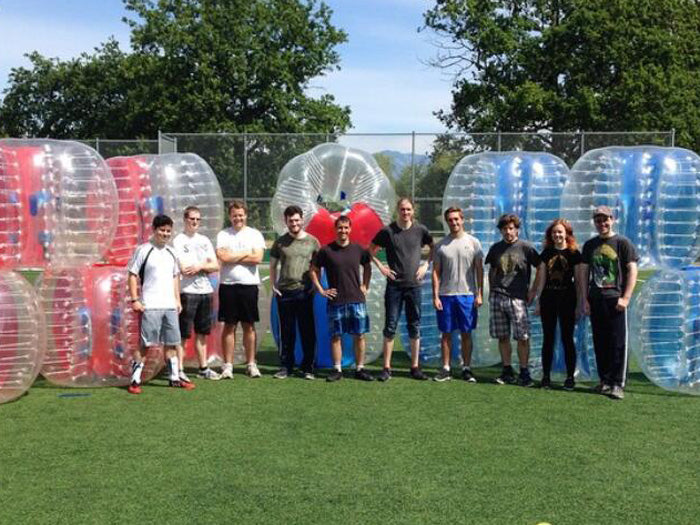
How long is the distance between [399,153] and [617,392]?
1034 centimetres

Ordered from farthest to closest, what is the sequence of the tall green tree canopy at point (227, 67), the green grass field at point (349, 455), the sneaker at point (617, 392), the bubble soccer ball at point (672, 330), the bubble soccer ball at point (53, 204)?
the tall green tree canopy at point (227, 67) < the bubble soccer ball at point (672, 330) < the sneaker at point (617, 392) < the bubble soccer ball at point (53, 204) < the green grass field at point (349, 455)

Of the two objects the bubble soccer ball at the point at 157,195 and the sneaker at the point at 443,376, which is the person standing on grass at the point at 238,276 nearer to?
the bubble soccer ball at the point at 157,195

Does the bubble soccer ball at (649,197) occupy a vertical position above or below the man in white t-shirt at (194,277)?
above

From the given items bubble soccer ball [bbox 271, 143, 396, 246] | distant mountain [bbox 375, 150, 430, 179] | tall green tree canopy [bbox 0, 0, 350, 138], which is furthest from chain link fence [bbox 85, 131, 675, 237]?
tall green tree canopy [bbox 0, 0, 350, 138]

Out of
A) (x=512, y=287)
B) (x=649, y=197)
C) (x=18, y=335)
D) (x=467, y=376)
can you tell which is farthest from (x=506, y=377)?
(x=18, y=335)

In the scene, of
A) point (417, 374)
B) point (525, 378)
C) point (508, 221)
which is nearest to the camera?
point (508, 221)

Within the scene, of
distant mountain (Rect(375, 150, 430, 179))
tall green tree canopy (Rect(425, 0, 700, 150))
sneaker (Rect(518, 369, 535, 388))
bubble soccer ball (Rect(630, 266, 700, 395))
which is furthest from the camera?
tall green tree canopy (Rect(425, 0, 700, 150))

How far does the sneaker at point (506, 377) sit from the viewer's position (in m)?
7.02

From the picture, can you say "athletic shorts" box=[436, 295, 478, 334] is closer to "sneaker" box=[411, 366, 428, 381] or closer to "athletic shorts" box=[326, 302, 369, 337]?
"sneaker" box=[411, 366, 428, 381]

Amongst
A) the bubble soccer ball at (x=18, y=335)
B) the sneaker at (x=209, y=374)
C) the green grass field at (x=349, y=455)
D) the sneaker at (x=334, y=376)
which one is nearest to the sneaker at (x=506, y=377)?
the green grass field at (x=349, y=455)

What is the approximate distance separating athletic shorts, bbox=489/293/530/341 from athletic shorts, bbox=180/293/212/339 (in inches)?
99.3

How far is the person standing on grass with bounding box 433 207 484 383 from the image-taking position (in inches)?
279

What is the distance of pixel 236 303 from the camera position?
282 inches

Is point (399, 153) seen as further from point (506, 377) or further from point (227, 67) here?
point (227, 67)
